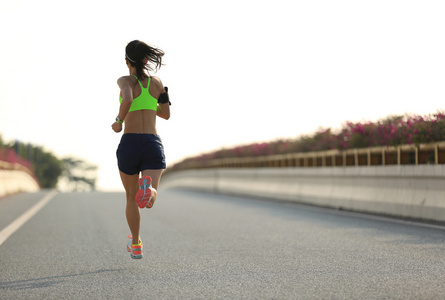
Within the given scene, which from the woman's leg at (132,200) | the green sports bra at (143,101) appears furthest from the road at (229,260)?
the green sports bra at (143,101)

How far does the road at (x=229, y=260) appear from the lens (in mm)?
5520

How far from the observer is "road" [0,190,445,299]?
5.52 metres

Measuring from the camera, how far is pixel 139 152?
6695mm

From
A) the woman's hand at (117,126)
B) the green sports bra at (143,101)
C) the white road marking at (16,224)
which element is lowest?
the white road marking at (16,224)

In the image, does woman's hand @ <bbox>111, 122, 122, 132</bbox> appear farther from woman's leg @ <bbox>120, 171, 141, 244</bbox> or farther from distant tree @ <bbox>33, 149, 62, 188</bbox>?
distant tree @ <bbox>33, 149, 62, 188</bbox>

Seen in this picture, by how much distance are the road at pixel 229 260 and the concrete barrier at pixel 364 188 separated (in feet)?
1.81

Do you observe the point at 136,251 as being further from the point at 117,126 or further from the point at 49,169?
the point at 49,169

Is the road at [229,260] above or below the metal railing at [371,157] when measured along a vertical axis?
below

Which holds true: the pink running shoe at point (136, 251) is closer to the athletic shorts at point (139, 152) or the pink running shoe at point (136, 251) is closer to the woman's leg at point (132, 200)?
the woman's leg at point (132, 200)

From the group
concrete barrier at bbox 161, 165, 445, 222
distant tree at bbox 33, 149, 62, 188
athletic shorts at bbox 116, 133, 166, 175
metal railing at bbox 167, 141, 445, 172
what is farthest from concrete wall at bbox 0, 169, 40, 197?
distant tree at bbox 33, 149, 62, 188

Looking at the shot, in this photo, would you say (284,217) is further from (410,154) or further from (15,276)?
(15,276)

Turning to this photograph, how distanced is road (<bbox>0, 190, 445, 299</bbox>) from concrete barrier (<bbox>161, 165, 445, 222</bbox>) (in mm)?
551

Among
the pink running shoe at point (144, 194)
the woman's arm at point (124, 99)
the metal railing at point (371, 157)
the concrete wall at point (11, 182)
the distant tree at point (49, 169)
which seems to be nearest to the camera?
the pink running shoe at point (144, 194)

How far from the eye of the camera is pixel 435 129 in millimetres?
11633
